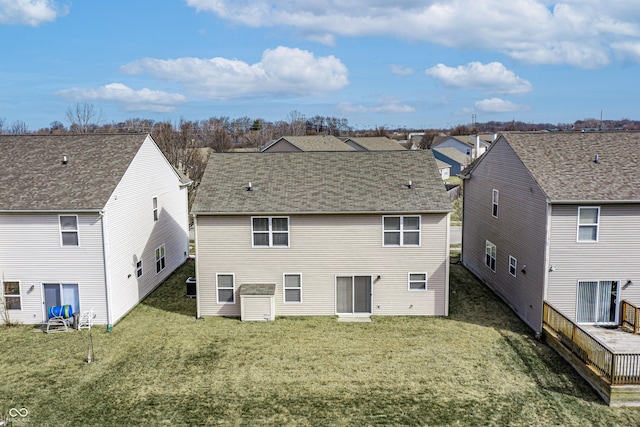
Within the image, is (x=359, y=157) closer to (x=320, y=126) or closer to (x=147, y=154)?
(x=147, y=154)

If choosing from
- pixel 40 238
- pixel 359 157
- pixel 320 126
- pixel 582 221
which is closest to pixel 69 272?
pixel 40 238

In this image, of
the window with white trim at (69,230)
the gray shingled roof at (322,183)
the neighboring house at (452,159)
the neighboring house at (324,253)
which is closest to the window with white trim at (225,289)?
the neighboring house at (324,253)

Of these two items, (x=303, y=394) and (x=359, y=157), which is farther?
(x=359, y=157)

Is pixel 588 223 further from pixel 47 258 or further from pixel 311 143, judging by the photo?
pixel 311 143

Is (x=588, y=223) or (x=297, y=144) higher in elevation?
(x=297, y=144)

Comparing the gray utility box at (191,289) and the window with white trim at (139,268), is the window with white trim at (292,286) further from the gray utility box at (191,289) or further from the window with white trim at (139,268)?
the window with white trim at (139,268)

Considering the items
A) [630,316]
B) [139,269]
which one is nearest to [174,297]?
[139,269]
